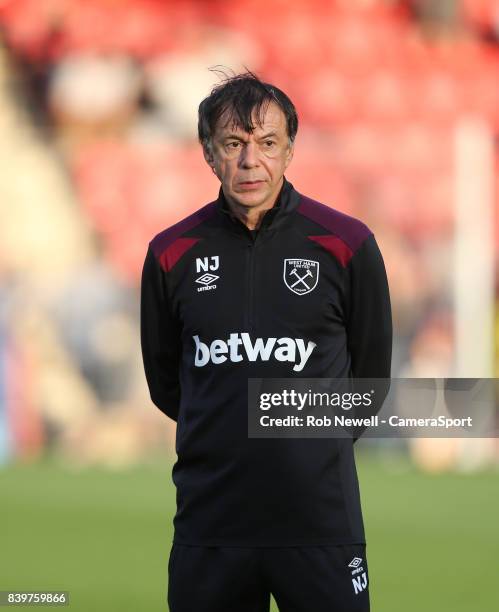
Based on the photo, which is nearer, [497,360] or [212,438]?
[212,438]

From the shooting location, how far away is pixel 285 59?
10352mm

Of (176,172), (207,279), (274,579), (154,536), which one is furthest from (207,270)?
(176,172)

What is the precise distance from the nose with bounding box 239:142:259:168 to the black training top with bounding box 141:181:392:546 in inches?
4.4

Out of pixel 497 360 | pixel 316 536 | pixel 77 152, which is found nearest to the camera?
pixel 316 536

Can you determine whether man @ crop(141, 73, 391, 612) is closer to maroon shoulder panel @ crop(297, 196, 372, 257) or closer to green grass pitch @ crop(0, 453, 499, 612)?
maroon shoulder panel @ crop(297, 196, 372, 257)

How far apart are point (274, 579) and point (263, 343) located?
1.51ft

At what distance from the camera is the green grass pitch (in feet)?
16.4

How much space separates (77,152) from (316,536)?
801 centimetres

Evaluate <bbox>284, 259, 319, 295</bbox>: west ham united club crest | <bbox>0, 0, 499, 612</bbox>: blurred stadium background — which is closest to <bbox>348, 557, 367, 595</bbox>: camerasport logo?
<bbox>284, 259, 319, 295</bbox>: west ham united club crest

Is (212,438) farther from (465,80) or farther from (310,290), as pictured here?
(465,80)

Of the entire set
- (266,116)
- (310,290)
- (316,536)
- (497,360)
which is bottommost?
(316,536)

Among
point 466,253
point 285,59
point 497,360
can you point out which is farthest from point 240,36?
point 497,360

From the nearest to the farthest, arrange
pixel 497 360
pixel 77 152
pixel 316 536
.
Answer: pixel 316 536
pixel 497 360
pixel 77 152

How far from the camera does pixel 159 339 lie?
278 centimetres
